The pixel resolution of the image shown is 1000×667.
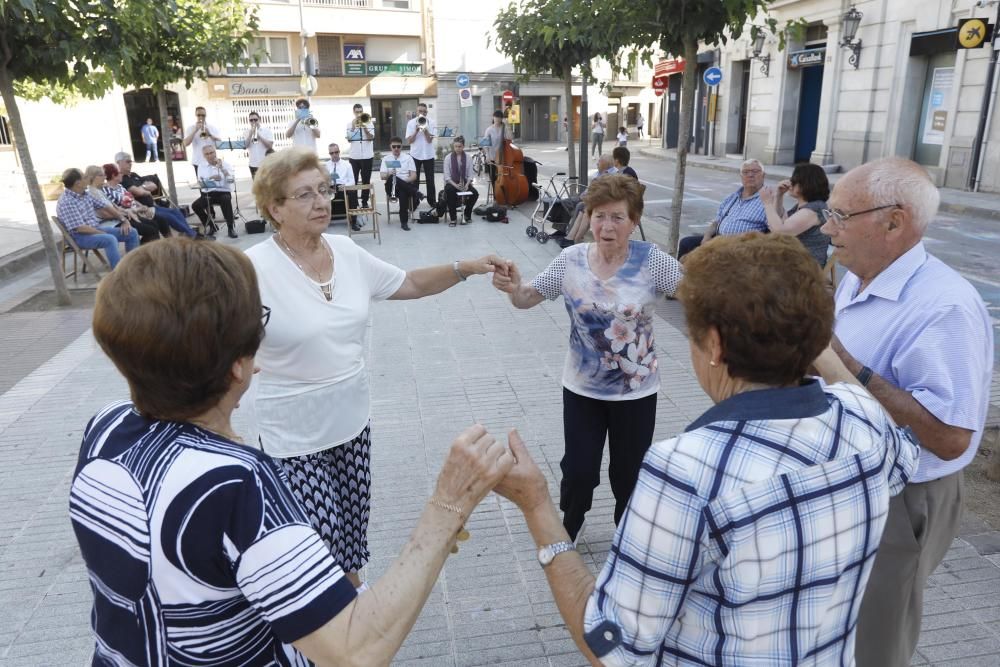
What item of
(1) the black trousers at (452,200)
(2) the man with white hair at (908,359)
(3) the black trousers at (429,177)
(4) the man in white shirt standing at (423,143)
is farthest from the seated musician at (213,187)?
(2) the man with white hair at (908,359)

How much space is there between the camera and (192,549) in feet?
3.96

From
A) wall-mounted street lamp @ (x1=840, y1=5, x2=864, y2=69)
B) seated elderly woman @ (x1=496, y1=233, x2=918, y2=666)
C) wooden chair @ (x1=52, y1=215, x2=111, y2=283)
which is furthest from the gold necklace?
wall-mounted street lamp @ (x1=840, y1=5, x2=864, y2=69)

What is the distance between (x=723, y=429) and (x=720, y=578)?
27 cm

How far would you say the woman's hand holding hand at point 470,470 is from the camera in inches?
59.2

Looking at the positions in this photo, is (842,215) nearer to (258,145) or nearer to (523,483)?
(523,483)

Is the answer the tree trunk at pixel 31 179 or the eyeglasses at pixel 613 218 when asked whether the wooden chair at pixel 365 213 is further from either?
the eyeglasses at pixel 613 218

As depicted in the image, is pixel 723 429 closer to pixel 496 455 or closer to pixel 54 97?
pixel 496 455

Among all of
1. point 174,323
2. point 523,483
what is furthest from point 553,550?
point 174,323

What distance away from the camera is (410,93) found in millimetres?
38938

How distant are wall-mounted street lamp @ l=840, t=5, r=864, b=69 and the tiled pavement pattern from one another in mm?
15965

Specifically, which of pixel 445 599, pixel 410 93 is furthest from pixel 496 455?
pixel 410 93

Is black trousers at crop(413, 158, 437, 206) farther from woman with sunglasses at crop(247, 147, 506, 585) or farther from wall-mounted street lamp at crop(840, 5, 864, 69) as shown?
wall-mounted street lamp at crop(840, 5, 864, 69)

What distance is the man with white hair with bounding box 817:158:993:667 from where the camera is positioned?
1955 mm

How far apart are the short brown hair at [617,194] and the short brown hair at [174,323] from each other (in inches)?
83.1
